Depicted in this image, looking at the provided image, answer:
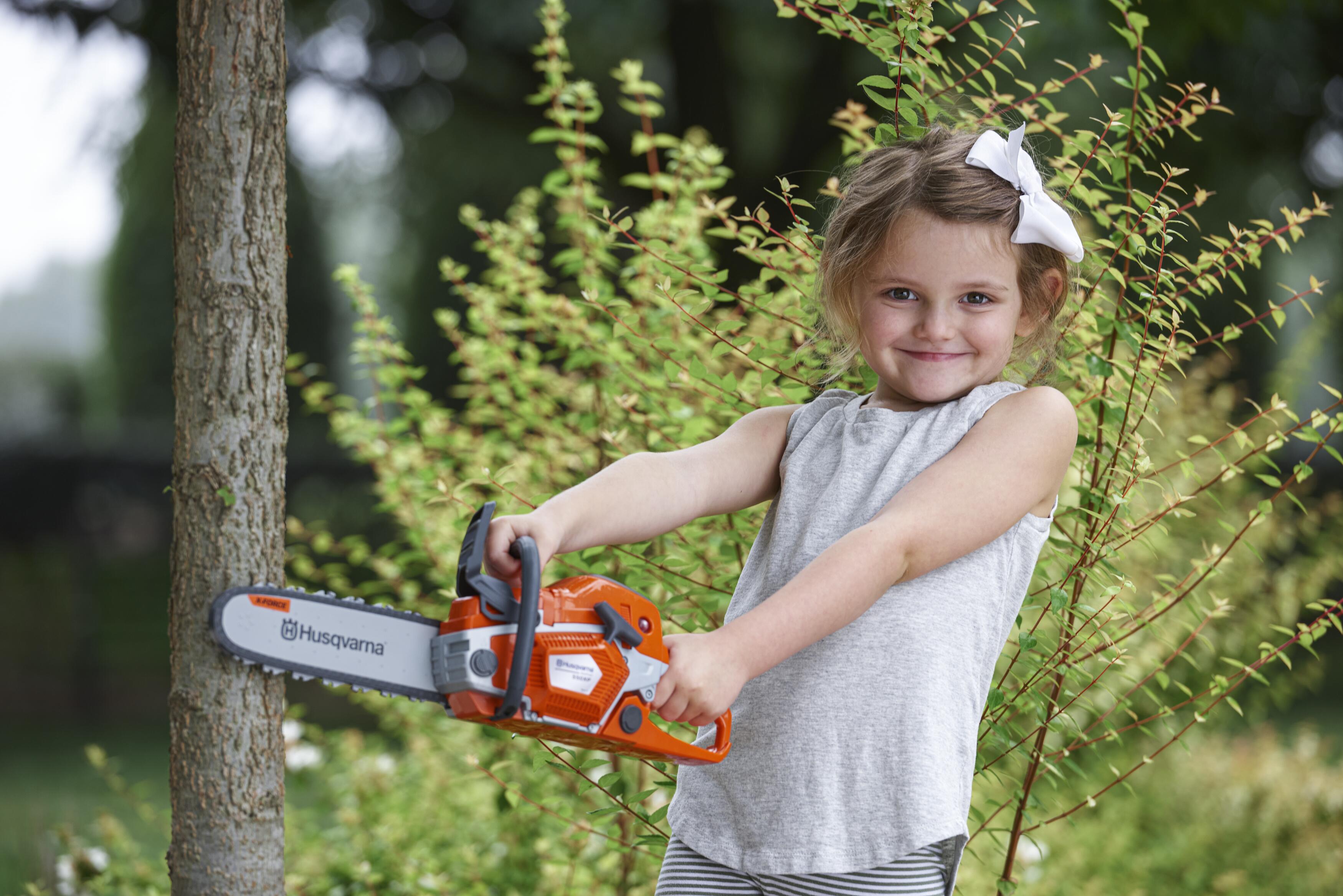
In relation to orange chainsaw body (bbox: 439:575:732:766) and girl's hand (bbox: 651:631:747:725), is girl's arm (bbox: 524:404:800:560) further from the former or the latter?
girl's hand (bbox: 651:631:747:725)

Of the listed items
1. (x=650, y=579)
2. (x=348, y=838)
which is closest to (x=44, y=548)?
(x=348, y=838)

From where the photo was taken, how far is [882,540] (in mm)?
1327

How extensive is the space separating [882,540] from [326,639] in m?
0.67

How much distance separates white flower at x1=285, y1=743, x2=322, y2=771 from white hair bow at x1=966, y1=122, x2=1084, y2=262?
2.65 metres

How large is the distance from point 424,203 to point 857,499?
8275 mm

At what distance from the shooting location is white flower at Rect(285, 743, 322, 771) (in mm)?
3281

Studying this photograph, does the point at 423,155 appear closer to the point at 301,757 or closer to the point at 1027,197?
the point at 301,757

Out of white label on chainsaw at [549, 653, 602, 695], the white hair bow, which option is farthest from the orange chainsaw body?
the white hair bow

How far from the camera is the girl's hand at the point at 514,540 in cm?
133

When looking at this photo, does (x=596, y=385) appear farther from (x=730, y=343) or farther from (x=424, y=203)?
(x=424, y=203)

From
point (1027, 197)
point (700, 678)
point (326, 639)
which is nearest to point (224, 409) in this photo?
point (326, 639)

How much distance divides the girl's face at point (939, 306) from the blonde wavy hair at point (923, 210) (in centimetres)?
2

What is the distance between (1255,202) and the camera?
7.89 meters

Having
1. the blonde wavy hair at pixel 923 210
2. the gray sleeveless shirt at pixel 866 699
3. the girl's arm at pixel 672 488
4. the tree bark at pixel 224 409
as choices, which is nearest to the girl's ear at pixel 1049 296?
the blonde wavy hair at pixel 923 210
